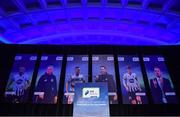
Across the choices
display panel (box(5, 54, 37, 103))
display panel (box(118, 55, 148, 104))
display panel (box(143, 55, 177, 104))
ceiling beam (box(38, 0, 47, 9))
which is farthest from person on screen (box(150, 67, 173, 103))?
ceiling beam (box(38, 0, 47, 9))

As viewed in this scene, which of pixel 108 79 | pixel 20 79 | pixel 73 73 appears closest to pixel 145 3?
pixel 108 79

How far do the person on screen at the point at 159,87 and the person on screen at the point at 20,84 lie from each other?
9.59ft

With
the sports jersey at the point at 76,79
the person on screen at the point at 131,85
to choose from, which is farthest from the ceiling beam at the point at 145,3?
the sports jersey at the point at 76,79

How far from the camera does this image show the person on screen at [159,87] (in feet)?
12.5

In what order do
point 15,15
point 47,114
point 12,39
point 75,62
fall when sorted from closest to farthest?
point 47,114 < point 75,62 < point 15,15 < point 12,39

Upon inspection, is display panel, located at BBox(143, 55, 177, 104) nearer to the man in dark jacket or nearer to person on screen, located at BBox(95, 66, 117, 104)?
Answer: the man in dark jacket

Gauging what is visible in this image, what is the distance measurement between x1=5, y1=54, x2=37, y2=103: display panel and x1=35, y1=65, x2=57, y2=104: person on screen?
0.27 metres

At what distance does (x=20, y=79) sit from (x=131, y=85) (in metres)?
2.63

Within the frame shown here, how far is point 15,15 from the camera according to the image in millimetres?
20609

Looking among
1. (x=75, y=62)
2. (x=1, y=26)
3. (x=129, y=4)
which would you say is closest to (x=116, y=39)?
(x=129, y=4)

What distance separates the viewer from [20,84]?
3.96m

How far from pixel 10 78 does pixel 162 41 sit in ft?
79.1

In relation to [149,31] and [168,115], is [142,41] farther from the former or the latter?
[168,115]

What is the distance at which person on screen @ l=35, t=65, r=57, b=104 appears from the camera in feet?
12.3
